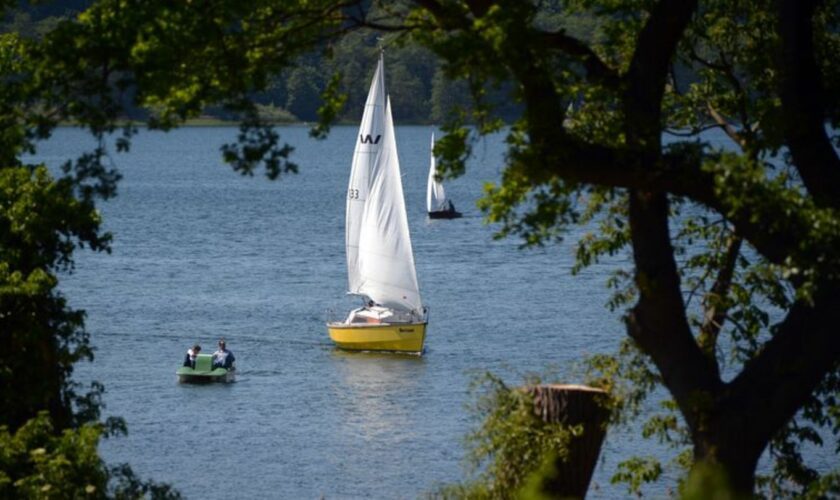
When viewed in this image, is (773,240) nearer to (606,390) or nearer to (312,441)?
(606,390)

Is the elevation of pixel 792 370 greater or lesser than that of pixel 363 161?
lesser

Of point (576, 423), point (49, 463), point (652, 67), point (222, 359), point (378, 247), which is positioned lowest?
point (222, 359)

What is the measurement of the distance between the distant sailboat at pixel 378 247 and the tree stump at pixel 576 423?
128 feet

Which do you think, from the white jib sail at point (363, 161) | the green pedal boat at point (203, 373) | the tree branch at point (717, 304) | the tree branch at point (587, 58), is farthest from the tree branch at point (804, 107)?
the white jib sail at point (363, 161)

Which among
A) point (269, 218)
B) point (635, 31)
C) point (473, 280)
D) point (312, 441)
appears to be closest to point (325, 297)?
point (473, 280)

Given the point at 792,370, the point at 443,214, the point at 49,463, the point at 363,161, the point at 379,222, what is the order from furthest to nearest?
1. the point at 443,214
2. the point at 379,222
3. the point at 363,161
4. the point at 49,463
5. the point at 792,370

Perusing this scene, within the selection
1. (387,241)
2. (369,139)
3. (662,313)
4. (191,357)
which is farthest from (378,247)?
(662,313)

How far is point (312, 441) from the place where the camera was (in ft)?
132

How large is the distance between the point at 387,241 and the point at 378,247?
1.23 ft

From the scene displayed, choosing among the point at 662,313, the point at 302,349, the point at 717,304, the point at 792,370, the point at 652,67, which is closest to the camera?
the point at 792,370

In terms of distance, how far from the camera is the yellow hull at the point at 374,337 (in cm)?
5178

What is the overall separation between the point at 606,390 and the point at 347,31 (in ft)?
12.9

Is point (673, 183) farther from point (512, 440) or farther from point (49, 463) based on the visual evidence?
point (49, 463)

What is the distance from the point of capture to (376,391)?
154ft
